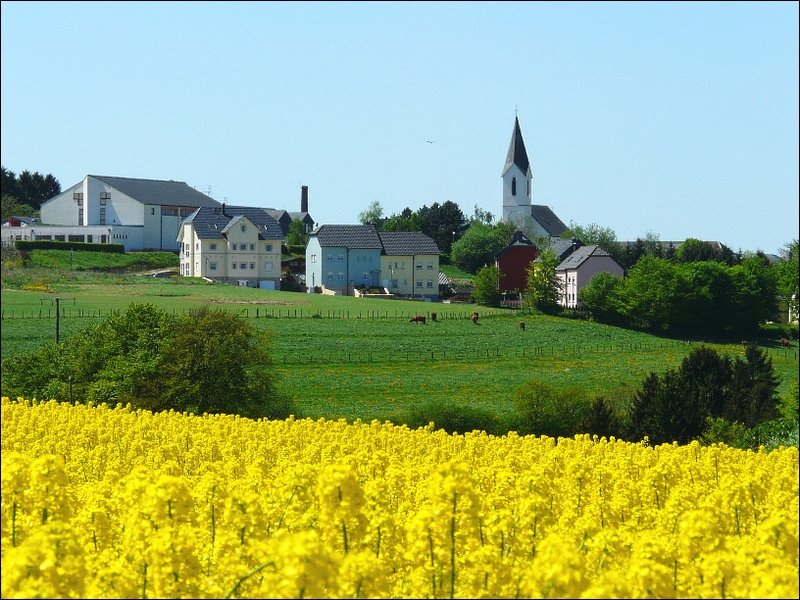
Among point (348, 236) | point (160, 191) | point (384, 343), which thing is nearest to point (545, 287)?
point (384, 343)

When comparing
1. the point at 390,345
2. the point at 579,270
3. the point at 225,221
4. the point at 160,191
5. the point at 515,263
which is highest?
the point at 160,191

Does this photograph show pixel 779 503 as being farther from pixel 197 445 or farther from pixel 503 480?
pixel 197 445

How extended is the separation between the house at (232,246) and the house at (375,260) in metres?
5.81

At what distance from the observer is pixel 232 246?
105938mm

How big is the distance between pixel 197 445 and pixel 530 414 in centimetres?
2471

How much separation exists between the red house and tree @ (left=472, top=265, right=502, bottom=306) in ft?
4.43

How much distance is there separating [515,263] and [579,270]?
9.76 metres

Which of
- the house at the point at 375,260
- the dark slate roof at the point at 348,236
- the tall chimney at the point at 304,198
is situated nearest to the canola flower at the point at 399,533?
the house at the point at 375,260

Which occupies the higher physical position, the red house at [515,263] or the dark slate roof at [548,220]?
the dark slate roof at [548,220]

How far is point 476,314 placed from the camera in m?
82.5

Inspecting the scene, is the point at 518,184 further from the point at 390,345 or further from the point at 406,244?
the point at 390,345

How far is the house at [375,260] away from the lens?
9556 cm

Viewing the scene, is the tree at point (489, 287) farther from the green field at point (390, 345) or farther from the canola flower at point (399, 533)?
the canola flower at point (399, 533)

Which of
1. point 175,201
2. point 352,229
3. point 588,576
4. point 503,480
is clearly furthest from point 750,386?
point 175,201
